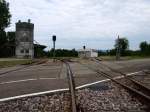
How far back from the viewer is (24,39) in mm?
69438

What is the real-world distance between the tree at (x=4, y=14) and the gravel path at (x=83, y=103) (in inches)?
2642

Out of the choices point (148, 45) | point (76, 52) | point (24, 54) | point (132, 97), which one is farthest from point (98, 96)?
point (148, 45)

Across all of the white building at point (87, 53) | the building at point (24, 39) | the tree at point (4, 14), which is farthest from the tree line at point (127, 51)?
the tree at point (4, 14)

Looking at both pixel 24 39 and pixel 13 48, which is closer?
pixel 24 39

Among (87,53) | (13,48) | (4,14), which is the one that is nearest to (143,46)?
(87,53)

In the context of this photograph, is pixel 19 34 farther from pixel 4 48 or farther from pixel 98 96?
pixel 98 96

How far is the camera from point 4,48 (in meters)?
70.4

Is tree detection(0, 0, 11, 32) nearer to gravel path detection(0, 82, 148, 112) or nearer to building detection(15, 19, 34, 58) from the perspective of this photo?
building detection(15, 19, 34, 58)

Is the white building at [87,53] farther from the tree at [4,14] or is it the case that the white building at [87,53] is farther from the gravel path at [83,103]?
the gravel path at [83,103]

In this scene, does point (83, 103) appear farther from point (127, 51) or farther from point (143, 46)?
point (143, 46)

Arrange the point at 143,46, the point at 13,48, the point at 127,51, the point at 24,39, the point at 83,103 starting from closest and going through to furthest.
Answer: the point at 83,103 → the point at 24,39 → the point at 13,48 → the point at 127,51 → the point at 143,46

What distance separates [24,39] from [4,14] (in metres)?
→ 12.2

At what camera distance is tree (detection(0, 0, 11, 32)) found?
77.2 m

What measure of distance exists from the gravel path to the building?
5574 centimetres
